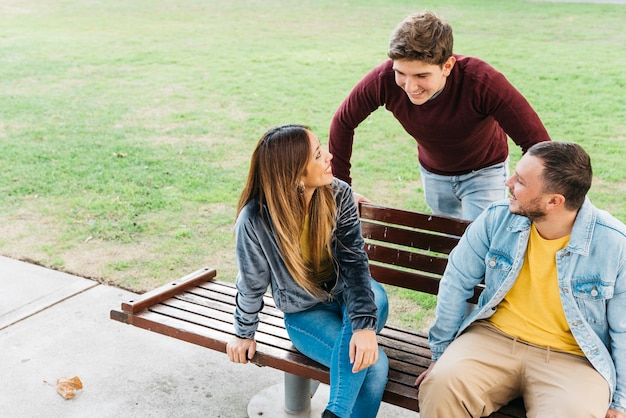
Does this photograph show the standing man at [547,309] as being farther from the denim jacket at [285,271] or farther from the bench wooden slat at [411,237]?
the bench wooden slat at [411,237]

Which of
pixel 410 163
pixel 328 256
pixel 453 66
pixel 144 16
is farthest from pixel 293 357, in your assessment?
pixel 144 16

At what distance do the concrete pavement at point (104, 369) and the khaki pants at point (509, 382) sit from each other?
0.88 m

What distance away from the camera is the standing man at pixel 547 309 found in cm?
281

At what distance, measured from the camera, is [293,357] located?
3230 mm

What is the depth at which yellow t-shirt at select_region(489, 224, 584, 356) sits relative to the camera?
116 inches

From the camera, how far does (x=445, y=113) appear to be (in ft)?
11.6

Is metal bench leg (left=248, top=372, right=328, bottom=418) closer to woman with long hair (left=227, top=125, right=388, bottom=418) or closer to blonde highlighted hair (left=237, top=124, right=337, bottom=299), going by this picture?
woman with long hair (left=227, top=125, right=388, bottom=418)

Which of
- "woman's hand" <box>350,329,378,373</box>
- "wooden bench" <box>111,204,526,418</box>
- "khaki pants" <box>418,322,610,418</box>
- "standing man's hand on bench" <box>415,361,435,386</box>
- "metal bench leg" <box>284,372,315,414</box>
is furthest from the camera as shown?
"metal bench leg" <box>284,372,315,414</box>

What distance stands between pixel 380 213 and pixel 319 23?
1440cm

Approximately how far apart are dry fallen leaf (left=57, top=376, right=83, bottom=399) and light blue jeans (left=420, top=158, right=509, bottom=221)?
2093 millimetres

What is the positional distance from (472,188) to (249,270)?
1298 mm

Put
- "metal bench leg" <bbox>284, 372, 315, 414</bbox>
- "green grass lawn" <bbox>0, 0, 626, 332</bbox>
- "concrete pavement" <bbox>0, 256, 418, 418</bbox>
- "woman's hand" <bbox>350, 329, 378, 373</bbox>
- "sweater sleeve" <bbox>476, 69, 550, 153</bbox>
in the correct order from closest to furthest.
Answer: "woman's hand" <bbox>350, 329, 378, 373</bbox> → "sweater sleeve" <bbox>476, 69, 550, 153</bbox> → "metal bench leg" <bbox>284, 372, 315, 414</bbox> → "concrete pavement" <bbox>0, 256, 418, 418</bbox> → "green grass lawn" <bbox>0, 0, 626, 332</bbox>

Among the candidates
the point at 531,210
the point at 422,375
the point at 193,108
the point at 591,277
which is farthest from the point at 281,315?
the point at 193,108

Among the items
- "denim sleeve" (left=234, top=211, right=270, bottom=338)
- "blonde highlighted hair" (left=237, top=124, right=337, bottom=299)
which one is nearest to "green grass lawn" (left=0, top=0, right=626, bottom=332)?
"denim sleeve" (left=234, top=211, right=270, bottom=338)
